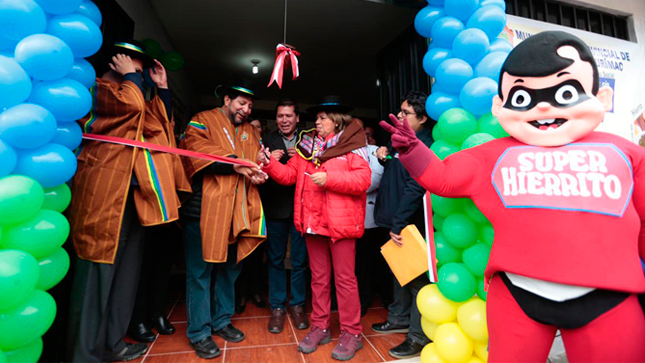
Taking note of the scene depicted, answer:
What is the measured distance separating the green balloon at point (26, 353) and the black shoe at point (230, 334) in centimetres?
107

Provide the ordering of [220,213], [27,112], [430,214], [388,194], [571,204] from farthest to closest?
[388,194]
[220,213]
[430,214]
[27,112]
[571,204]

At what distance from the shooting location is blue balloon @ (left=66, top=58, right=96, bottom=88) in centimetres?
165

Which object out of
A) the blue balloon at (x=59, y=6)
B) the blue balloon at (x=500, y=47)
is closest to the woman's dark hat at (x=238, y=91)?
the blue balloon at (x=59, y=6)

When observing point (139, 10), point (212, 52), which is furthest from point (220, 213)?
point (212, 52)

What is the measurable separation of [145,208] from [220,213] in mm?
444

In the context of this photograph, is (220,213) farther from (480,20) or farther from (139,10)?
(139,10)

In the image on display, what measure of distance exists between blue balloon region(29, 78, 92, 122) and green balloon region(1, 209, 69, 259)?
1.54 ft

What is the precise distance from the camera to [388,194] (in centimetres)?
239

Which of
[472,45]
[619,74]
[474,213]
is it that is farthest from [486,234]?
[619,74]

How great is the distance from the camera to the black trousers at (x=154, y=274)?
2361 millimetres

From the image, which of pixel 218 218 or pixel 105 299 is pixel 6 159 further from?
pixel 218 218

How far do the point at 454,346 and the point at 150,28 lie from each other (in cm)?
431

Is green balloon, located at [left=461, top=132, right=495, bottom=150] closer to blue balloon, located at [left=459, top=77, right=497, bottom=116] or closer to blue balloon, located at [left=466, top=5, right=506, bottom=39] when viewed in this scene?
blue balloon, located at [left=459, top=77, right=497, bottom=116]

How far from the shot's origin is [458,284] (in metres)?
1.64
